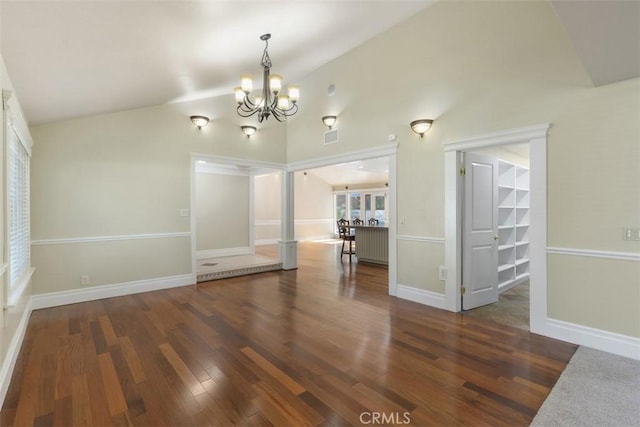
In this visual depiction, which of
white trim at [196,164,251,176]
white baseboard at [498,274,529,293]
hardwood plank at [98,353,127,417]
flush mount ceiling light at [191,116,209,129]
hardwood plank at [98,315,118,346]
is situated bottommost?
hardwood plank at [98,353,127,417]

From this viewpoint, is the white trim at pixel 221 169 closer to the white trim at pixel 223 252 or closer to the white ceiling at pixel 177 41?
the white trim at pixel 223 252

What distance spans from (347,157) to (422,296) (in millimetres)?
2455

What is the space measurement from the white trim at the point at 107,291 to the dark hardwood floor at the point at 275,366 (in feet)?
0.96

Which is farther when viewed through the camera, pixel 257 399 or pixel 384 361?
pixel 384 361

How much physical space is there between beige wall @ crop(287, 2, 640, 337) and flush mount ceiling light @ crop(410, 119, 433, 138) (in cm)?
Answer: 9

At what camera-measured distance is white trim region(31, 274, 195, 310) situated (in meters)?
3.97

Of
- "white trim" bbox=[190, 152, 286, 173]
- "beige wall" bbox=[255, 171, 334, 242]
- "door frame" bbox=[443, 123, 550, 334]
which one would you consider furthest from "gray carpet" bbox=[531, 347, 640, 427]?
"beige wall" bbox=[255, 171, 334, 242]

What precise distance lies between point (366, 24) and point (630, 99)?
2.90 meters

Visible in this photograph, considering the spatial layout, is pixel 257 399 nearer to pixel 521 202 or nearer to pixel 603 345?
pixel 603 345

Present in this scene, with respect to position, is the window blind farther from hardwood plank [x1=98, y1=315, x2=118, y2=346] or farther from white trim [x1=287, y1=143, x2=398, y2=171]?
white trim [x1=287, y1=143, x2=398, y2=171]

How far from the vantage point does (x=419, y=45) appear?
398 centimetres

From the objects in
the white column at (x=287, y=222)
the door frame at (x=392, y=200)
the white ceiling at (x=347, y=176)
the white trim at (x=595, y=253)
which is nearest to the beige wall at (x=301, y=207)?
the white ceiling at (x=347, y=176)

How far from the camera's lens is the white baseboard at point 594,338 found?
102 inches

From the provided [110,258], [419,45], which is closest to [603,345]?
[419,45]
